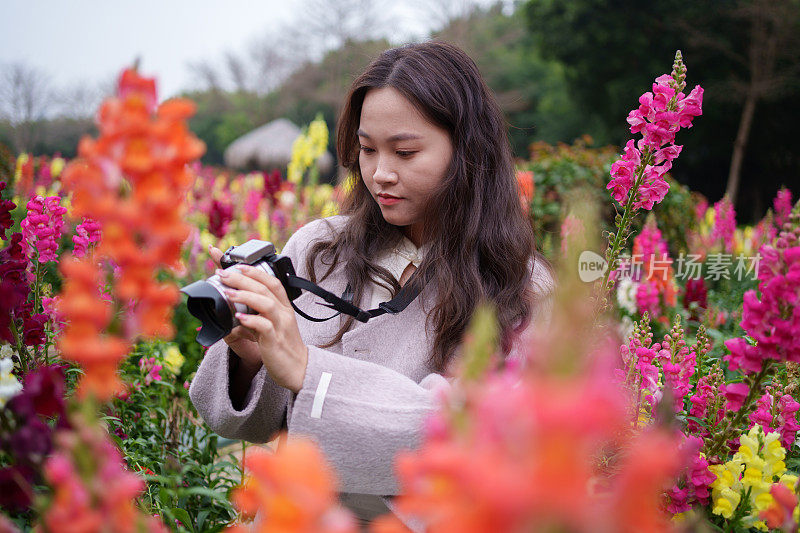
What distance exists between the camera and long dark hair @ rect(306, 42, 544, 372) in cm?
183

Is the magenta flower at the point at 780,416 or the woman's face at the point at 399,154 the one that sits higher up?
the woman's face at the point at 399,154

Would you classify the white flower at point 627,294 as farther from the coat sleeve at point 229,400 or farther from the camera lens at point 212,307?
the camera lens at point 212,307

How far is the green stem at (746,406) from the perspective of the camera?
1.09 metres

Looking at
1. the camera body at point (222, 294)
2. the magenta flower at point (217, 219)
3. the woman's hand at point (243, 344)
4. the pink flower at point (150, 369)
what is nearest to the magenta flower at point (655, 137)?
the camera body at point (222, 294)

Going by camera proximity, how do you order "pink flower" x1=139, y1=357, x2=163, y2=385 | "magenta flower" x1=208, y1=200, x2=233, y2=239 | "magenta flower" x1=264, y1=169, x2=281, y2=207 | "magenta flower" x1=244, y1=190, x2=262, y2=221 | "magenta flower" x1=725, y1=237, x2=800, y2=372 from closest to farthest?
"magenta flower" x1=725, y1=237, x2=800, y2=372, "pink flower" x1=139, y1=357, x2=163, y2=385, "magenta flower" x1=208, y1=200, x2=233, y2=239, "magenta flower" x1=264, y1=169, x2=281, y2=207, "magenta flower" x1=244, y1=190, x2=262, y2=221

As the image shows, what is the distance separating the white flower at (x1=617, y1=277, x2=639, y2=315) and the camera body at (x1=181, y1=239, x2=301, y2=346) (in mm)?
2812

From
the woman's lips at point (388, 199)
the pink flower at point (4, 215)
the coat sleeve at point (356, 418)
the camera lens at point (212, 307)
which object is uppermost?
the woman's lips at point (388, 199)

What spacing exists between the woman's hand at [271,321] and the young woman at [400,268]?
0.06ft

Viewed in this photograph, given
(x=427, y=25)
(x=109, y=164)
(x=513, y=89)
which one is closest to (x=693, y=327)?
(x=109, y=164)

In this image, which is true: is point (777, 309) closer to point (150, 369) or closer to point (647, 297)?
point (150, 369)

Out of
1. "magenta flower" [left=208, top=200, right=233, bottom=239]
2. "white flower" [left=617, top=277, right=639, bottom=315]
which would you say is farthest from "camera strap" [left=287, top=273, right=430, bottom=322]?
"magenta flower" [left=208, top=200, right=233, bottom=239]

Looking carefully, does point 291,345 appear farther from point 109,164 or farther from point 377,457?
point 109,164

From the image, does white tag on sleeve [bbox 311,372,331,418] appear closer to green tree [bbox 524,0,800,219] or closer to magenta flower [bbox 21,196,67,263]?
magenta flower [bbox 21,196,67,263]

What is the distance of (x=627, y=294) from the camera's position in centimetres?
381
